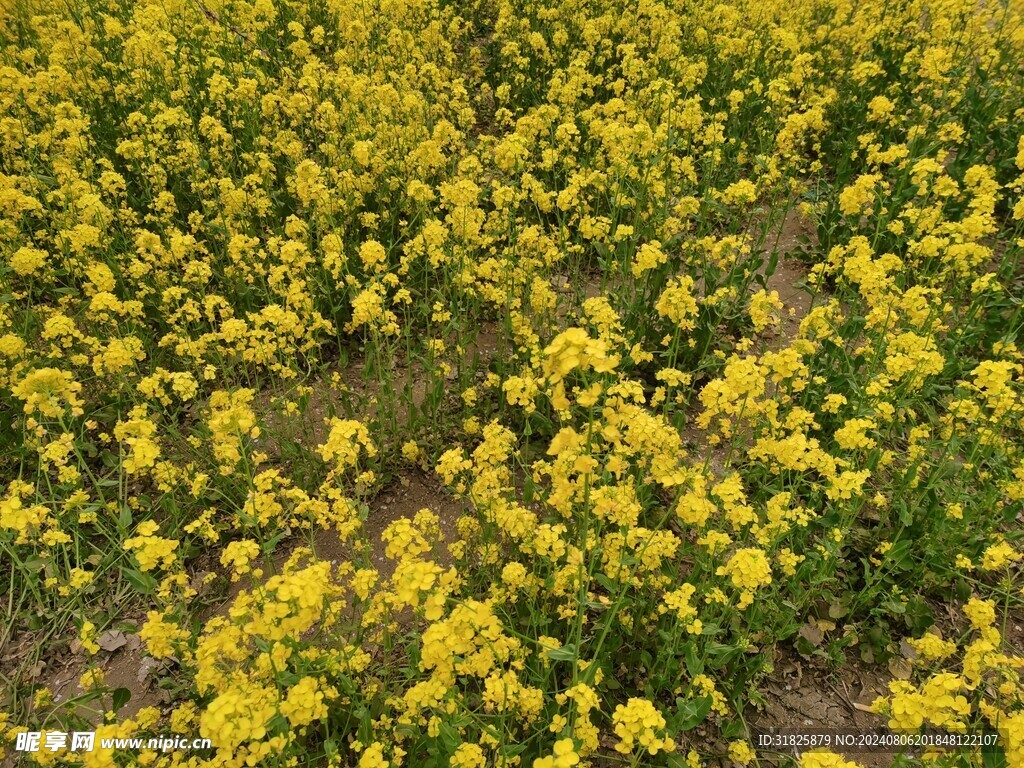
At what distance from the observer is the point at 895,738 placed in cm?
336

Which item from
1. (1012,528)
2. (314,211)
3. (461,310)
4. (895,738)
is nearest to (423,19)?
(314,211)

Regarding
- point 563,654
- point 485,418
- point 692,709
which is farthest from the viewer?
point 485,418

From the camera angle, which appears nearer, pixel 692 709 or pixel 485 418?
pixel 692 709

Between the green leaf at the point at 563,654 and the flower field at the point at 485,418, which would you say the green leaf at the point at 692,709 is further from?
the green leaf at the point at 563,654

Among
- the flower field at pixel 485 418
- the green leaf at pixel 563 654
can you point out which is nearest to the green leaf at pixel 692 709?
the flower field at pixel 485 418

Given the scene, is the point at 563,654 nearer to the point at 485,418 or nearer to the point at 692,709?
the point at 692,709

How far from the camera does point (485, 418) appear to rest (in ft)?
15.7

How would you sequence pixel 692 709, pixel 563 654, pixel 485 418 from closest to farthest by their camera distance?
pixel 563 654
pixel 692 709
pixel 485 418

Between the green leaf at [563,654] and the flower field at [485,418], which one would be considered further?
the flower field at [485,418]

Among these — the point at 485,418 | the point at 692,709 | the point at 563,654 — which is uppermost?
the point at 563,654

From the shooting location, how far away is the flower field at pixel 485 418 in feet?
9.43

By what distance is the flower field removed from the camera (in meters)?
2.88

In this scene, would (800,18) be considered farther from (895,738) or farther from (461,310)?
(895,738)

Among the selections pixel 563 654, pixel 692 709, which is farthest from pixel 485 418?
pixel 563 654
